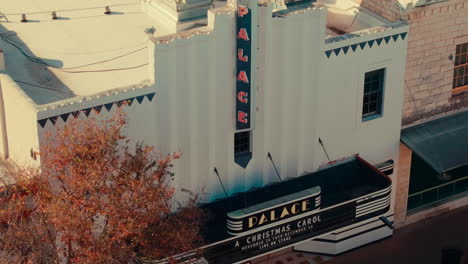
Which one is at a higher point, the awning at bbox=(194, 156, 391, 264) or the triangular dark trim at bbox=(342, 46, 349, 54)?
the triangular dark trim at bbox=(342, 46, 349, 54)

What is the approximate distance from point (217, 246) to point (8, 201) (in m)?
6.59

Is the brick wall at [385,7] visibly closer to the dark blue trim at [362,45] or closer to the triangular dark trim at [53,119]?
the dark blue trim at [362,45]

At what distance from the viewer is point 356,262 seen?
103ft

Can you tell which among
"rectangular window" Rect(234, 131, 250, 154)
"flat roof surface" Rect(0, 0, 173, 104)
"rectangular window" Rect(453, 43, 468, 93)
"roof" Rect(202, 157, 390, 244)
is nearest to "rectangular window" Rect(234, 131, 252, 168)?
"rectangular window" Rect(234, 131, 250, 154)

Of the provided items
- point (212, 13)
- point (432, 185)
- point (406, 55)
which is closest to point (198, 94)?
point (212, 13)

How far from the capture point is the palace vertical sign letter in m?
25.5

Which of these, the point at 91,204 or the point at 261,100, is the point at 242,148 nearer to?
the point at 261,100

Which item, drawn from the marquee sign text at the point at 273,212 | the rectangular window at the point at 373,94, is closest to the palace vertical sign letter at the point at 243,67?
the marquee sign text at the point at 273,212

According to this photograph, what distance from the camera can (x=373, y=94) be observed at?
99.0ft

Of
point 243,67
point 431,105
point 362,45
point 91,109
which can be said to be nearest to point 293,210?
point 243,67

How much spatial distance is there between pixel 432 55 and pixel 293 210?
8.36 m

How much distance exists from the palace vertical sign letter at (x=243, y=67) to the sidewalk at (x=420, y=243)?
7.88 metres

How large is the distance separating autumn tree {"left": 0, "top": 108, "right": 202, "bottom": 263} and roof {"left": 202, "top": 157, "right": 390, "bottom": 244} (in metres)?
4.33

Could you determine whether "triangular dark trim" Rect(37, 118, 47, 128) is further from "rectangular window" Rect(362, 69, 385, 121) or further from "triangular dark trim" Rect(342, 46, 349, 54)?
"rectangular window" Rect(362, 69, 385, 121)
